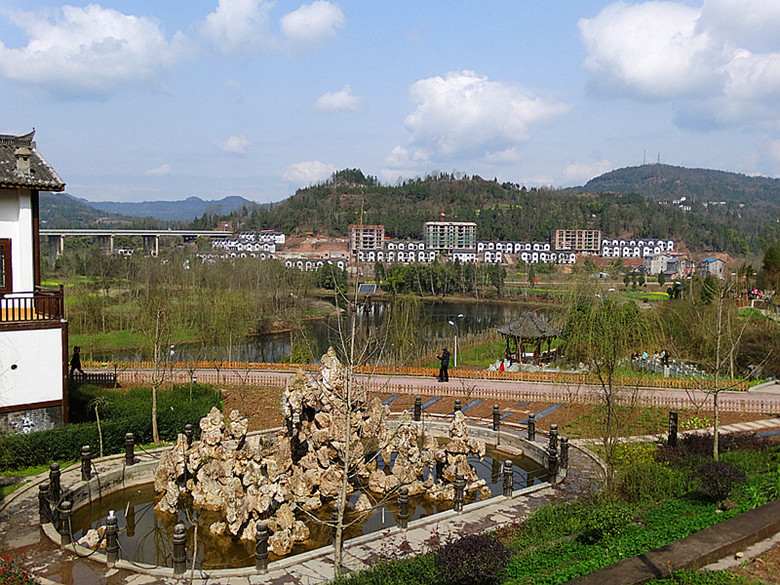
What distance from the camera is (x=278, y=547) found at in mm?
9281

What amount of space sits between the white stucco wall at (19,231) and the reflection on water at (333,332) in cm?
681

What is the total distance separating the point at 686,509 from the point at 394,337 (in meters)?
23.4

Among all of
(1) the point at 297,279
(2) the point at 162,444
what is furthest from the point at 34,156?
(1) the point at 297,279

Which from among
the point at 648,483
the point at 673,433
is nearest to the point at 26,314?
the point at 648,483

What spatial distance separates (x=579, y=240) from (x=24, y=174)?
120 m

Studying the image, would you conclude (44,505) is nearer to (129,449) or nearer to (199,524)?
(199,524)

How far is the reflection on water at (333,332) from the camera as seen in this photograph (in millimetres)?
31281

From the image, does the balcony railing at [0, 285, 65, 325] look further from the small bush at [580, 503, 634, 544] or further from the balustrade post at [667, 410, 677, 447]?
the balustrade post at [667, 410, 677, 447]

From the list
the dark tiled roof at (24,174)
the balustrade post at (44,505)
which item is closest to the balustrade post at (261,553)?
the balustrade post at (44,505)

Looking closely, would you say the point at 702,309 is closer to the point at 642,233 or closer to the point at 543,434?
the point at 543,434

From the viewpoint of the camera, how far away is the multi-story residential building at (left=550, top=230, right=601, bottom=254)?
4850 inches

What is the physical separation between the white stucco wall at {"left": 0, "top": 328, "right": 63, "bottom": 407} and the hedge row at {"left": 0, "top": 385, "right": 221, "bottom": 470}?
0.94 meters

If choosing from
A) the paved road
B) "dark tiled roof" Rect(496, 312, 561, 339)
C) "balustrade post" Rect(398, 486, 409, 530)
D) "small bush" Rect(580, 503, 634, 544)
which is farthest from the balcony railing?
"dark tiled roof" Rect(496, 312, 561, 339)

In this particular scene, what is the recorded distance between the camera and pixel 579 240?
12394 centimetres
